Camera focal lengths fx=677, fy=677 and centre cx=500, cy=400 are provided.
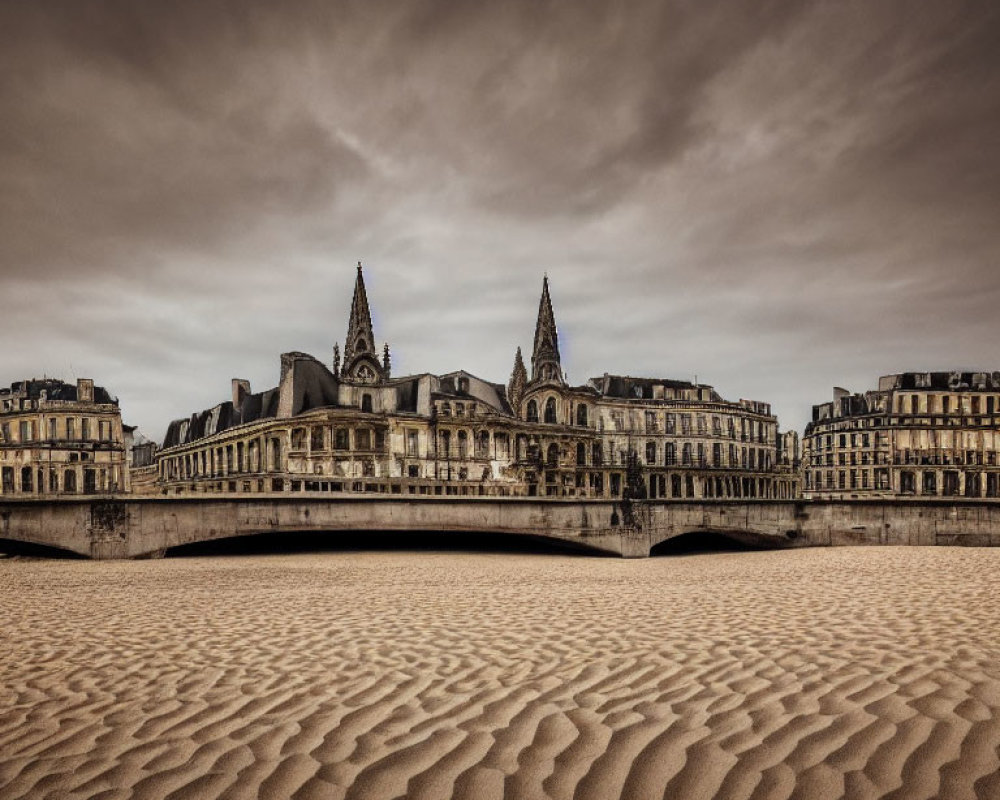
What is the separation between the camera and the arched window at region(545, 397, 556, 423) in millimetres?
70438

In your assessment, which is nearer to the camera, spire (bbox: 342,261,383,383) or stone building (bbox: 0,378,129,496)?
stone building (bbox: 0,378,129,496)

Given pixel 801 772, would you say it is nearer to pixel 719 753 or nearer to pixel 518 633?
pixel 719 753

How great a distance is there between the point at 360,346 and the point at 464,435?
42.2ft

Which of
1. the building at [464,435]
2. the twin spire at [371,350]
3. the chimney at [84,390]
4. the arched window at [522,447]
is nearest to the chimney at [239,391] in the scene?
the building at [464,435]

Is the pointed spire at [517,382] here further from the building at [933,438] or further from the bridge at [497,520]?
the bridge at [497,520]

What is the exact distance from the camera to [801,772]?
15.0 feet

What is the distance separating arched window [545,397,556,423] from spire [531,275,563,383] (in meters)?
2.31

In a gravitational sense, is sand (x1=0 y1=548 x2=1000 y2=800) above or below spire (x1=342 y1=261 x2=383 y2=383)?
below

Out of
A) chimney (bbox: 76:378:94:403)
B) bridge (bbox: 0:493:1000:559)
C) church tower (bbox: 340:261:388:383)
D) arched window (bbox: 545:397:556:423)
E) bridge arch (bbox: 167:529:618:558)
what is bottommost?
bridge arch (bbox: 167:529:618:558)

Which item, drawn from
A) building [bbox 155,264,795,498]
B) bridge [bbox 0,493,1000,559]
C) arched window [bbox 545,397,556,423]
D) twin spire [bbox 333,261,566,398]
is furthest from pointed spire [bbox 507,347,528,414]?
bridge [bbox 0,493,1000,559]

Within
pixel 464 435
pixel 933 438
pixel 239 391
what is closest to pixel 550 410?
pixel 464 435

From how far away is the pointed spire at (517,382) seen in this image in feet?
268

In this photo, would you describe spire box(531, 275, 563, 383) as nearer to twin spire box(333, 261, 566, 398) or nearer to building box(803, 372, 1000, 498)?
twin spire box(333, 261, 566, 398)

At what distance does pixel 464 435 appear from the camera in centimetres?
6341
